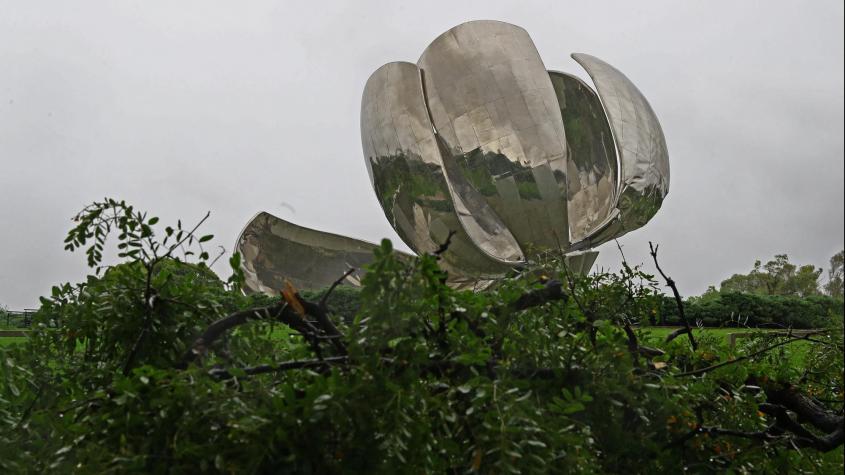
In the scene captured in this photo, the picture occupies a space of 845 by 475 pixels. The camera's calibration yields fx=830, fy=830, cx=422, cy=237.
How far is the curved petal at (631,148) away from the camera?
9312mm

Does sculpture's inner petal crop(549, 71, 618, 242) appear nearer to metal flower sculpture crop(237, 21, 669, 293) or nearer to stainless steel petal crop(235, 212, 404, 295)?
metal flower sculpture crop(237, 21, 669, 293)

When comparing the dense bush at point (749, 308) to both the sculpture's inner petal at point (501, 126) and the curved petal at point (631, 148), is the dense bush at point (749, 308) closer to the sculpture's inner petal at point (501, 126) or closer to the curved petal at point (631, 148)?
the curved petal at point (631, 148)

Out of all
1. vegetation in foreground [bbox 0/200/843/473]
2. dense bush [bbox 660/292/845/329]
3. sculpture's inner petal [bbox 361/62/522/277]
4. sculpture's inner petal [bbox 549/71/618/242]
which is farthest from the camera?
dense bush [bbox 660/292/845/329]

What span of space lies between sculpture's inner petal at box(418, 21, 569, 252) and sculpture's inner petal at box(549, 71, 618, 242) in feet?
2.87

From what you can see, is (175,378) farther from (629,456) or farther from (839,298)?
(839,298)

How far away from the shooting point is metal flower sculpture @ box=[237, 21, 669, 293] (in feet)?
30.7

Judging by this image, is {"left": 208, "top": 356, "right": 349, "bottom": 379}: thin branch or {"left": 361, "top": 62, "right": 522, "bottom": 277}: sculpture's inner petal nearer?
{"left": 208, "top": 356, "right": 349, "bottom": 379}: thin branch

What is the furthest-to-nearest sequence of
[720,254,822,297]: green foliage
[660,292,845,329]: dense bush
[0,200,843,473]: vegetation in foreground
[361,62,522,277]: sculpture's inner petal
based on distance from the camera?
[720,254,822,297]: green foliage
[660,292,845,329]: dense bush
[361,62,522,277]: sculpture's inner petal
[0,200,843,473]: vegetation in foreground

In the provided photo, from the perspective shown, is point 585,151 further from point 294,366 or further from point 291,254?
point 294,366

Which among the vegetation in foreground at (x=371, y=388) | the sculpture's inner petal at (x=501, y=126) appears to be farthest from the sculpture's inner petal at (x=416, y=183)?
the vegetation in foreground at (x=371, y=388)

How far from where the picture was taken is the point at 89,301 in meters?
1.73

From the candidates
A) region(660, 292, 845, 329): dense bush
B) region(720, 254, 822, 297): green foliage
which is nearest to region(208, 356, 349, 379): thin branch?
region(660, 292, 845, 329): dense bush

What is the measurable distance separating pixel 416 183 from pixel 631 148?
2.45 m

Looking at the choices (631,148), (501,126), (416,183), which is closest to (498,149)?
(501,126)
